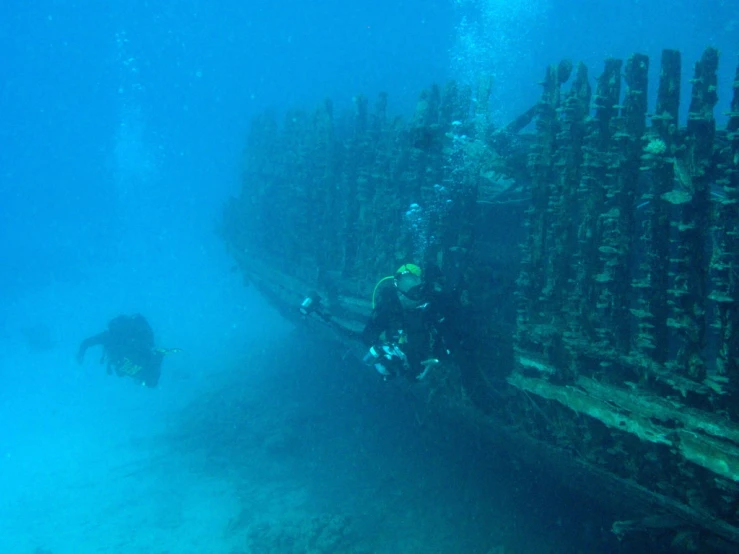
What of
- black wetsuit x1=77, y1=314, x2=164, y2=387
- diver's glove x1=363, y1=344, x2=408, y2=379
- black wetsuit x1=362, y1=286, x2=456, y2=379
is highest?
black wetsuit x1=362, y1=286, x2=456, y2=379

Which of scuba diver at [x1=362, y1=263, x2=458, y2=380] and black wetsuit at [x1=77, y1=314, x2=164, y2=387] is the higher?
scuba diver at [x1=362, y1=263, x2=458, y2=380]

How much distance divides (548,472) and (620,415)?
5.02 ft

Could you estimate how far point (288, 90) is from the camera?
337ft

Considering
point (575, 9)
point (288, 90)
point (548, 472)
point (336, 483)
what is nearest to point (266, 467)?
point (336, 483)

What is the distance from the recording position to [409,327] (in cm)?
607

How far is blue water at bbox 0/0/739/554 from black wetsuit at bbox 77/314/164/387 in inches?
84.1

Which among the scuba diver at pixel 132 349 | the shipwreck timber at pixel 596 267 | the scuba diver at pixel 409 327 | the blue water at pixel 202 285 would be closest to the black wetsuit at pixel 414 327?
the scuba diver at pixel 409 327

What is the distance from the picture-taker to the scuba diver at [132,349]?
13805 millimetres

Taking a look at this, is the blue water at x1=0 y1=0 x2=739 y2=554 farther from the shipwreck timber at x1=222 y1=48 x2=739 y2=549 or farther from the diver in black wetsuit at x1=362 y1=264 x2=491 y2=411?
the diver in black wetsuit at x1=362 y1=264 x2=491 y2=411

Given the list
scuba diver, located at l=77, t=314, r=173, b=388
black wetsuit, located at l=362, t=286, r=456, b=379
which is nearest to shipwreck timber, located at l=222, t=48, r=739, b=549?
black wetsuit, located at l=362, t=286, r=456, b=379

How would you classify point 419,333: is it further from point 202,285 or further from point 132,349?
point 202,285

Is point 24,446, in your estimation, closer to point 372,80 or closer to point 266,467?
point 266,467

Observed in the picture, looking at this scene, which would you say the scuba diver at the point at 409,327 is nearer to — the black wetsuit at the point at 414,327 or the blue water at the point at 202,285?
the black wetsuit at the point at 414,327

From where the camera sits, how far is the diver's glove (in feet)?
19.1
